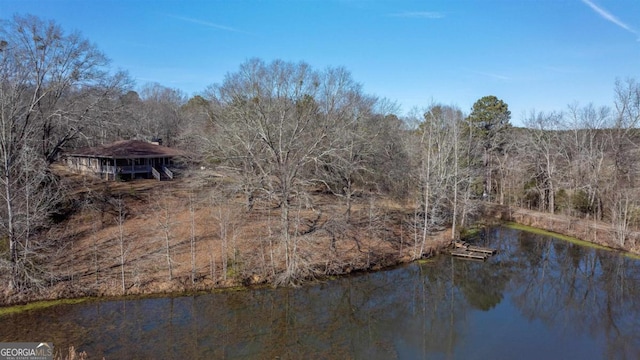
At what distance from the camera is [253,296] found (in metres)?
18.2

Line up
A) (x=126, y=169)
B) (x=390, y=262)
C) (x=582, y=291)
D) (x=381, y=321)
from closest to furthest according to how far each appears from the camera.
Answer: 1. (x=381, y=321)
2. (x=582, y=291)
3. (x=390, y=262)
4. (x=126, y=169)

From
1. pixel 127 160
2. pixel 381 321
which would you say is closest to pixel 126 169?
pixel 127 160

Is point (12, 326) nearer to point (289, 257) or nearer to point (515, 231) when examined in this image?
point (289, 257)

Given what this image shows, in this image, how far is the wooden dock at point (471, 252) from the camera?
970 inches

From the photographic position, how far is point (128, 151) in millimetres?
33750

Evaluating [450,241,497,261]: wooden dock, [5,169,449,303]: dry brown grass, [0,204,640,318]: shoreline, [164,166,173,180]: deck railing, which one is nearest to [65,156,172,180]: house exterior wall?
[164,166,173,180]: deck railing

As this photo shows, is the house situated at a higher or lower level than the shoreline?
higher

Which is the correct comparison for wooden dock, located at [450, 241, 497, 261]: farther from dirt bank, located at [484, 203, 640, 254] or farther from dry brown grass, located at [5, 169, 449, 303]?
dirt bank, located at [484, 203, 640, 254]

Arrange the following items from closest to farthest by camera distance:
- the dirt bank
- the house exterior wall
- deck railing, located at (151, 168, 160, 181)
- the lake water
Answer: the lake water, the dirt bank, the house exterior wall, deck railing, located at (151, 168, 160, 181)

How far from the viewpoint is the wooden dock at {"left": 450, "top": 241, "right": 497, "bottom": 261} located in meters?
24.6

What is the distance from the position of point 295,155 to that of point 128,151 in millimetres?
18217

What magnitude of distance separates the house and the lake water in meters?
18.6

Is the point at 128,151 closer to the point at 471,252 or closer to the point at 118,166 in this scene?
the point at 118,166

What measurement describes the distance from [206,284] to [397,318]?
28.3 feet
